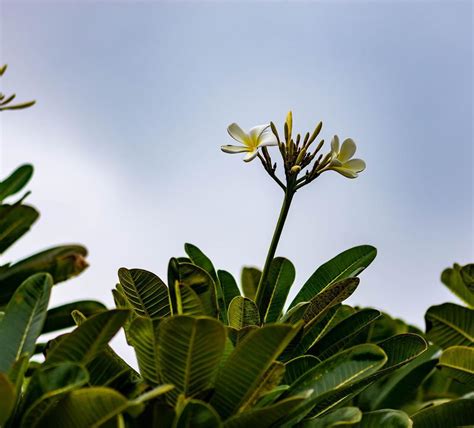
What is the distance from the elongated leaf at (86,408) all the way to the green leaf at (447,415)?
34.0 inches

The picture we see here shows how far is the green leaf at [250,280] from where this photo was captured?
2.31 metres

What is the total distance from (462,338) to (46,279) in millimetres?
1329

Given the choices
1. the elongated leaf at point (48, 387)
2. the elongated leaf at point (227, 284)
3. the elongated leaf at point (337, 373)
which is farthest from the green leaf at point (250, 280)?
the elongated leaf at point (48, 387)

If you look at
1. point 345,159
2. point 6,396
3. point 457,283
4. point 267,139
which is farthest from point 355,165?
point 457,283

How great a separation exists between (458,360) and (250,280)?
0.77 metres

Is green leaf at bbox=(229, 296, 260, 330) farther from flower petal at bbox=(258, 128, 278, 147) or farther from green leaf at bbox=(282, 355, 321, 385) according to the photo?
flower petal at bbox=(258, 128, 278, 147)

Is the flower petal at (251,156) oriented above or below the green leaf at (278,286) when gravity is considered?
above

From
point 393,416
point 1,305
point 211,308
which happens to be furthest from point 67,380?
point 1,305

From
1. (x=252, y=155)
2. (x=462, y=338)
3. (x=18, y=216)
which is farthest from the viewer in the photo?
(x=18, y=216)

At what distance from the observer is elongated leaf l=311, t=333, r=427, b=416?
141 cm

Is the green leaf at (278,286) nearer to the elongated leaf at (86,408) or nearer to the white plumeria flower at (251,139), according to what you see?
the white plumeria flower at (251,139)

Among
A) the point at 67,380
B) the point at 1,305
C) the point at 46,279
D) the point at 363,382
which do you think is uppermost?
the point at 363,382

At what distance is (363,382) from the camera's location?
142 centimetres

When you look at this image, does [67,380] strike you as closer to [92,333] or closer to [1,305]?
[92,333]
